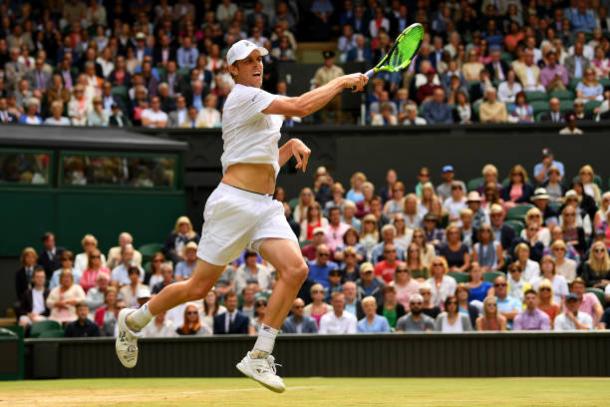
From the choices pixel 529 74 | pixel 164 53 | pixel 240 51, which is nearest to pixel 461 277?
pixel 529 74

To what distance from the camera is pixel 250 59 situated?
8.34 m

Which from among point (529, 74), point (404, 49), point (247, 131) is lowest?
point (247, 131)

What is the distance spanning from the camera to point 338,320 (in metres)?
14.9

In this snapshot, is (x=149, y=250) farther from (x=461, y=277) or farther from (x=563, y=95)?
(x=563, y=95)

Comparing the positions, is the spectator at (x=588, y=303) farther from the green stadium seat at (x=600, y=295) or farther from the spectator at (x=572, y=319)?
the green stadium seat at (x=600, y=295)

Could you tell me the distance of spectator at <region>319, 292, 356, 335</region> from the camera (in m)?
14.8

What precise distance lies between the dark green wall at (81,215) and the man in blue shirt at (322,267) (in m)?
5.00

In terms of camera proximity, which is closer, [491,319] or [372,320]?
[491,319]

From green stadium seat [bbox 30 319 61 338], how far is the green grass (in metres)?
4.98

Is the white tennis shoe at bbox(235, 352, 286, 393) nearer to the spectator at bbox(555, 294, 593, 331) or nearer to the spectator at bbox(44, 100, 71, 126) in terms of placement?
the spectator at bbox(555, 294, 593, 331)

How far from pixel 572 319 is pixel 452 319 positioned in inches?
50.0

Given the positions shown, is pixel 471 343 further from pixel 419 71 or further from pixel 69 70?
pixel 69 70

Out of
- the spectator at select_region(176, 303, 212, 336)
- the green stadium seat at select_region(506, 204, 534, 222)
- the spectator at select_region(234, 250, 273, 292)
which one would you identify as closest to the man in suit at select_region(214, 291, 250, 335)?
the spectator at select_region(176, 303, 212, 336)

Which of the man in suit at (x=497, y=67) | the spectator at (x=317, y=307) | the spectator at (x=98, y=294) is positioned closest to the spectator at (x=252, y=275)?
the spectator at (x=317, y=307)
